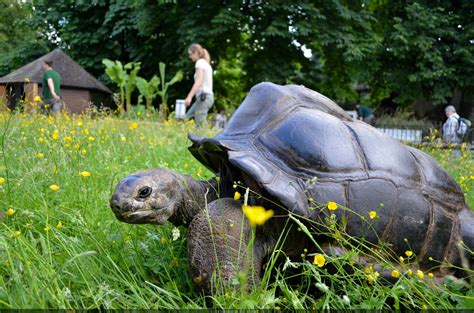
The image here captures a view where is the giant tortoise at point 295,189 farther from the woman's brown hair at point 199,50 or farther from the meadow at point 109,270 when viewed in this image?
the woman's brown hair at point 199,50

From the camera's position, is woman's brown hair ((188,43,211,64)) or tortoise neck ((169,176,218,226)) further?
woman's brown hair ((188,43,211,64))

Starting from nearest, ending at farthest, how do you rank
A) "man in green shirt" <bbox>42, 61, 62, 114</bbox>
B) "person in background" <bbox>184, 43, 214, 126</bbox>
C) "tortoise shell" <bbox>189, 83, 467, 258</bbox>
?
"tortoise shell" <bbox>189, 83, 467, 258</bbox> < "person in background" <bbox>184, 43, 214, 126</bbox> < "man in green shirt" <bbox>42, 61, 62, 114</bbox>

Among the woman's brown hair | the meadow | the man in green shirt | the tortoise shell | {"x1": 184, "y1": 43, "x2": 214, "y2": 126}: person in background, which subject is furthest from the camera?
the man in green shirt

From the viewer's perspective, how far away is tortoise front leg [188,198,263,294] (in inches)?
69.8

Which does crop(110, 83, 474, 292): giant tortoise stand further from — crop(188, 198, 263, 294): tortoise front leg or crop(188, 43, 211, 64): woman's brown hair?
crop(188, 43, 211, 64): woman's brown hair

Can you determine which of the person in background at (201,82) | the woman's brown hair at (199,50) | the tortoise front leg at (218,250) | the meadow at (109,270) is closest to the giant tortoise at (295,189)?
the tortoise front leg at (218,250)

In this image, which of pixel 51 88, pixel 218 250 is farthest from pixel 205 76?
pixel 218 250

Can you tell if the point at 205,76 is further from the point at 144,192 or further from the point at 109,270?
the point at 109,270

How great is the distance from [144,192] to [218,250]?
38cm

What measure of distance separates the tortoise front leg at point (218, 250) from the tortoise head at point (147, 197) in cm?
15

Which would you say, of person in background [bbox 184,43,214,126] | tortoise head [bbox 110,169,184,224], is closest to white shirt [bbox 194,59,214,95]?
person in background [bbox 184,43,214,126]

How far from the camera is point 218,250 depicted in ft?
5.92

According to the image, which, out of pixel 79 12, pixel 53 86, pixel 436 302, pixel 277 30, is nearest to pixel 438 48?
pixel 277 30

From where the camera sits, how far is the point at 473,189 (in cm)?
433
